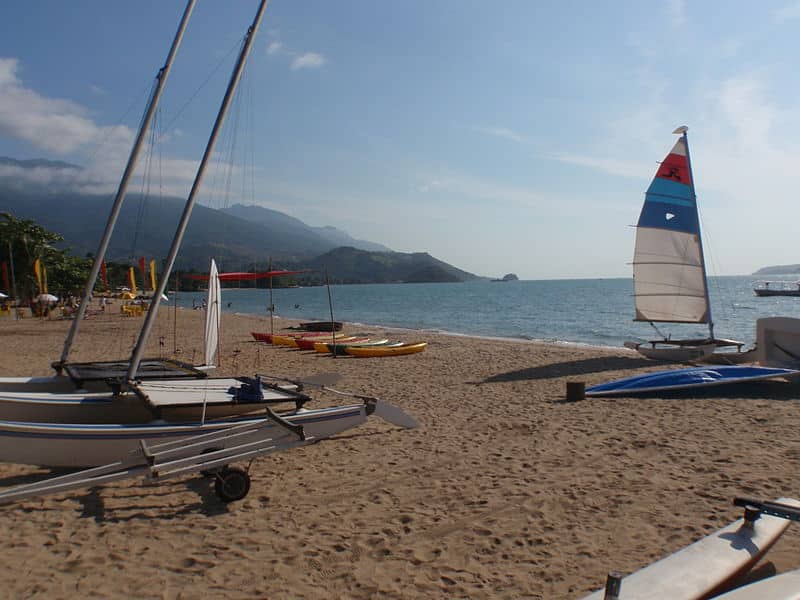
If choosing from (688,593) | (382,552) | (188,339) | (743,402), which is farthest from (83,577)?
(188,339)

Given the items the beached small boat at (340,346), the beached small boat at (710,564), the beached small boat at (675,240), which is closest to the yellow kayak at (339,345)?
the beached small boat at (340,346)

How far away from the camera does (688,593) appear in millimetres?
3273

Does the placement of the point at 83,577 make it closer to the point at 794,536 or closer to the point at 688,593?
the point at 688,593

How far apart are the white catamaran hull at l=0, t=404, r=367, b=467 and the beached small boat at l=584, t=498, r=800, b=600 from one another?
3966mm

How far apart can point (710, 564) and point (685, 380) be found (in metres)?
8.27

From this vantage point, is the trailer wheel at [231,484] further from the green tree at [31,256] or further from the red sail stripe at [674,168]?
the green tree at [31,256]

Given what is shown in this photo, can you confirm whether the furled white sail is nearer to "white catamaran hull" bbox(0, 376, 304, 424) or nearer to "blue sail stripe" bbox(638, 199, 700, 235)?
"white catamaran hull" bbox(0, 376, 304, 424)

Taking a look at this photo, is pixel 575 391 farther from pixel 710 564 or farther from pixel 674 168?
pixel 674 168

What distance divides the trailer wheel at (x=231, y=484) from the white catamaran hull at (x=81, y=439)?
66 centimetres

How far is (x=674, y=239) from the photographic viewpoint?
16.5 metres

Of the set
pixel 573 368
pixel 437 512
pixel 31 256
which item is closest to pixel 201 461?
pixel 437 512

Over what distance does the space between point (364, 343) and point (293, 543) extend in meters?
14.8

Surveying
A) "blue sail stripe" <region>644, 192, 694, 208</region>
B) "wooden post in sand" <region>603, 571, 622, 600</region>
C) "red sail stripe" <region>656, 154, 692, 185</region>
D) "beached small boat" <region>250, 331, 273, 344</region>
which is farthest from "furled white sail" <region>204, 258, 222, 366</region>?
"red sail stripe" <region>656, 154, 692, 185</region>

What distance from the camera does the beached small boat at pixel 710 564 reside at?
129 inches
